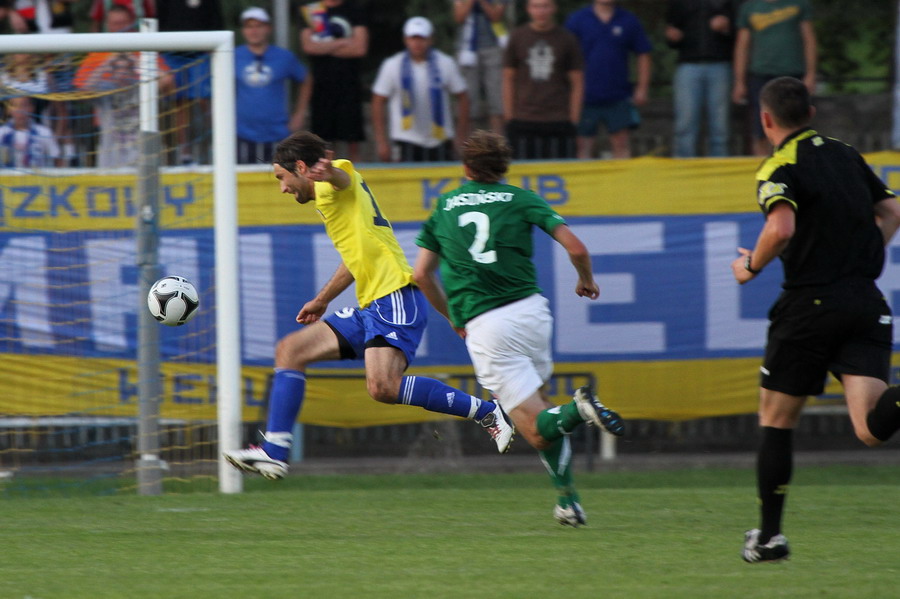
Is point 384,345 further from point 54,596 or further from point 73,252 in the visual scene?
point 73,252

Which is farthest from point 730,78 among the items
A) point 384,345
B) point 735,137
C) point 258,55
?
point 384,345

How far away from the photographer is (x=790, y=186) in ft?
16.4

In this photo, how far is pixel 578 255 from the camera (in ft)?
20.3

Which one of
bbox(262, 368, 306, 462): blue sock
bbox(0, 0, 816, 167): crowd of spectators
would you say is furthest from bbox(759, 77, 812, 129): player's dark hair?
bbox(0, 0, 816, 167): crowd of spectators

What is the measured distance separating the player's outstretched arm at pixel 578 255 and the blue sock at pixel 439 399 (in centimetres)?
154

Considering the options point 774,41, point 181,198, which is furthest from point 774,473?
point 774,41

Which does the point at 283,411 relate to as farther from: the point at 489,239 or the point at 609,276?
the point at 609,276

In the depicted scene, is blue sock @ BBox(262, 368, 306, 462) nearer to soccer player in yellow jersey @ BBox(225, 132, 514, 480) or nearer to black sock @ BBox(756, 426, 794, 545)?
soccer player in yellow jersey @ BBox(225, 132, 514, 480)

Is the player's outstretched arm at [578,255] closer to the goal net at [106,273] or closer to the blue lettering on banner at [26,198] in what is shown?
the goal net at [106,273]

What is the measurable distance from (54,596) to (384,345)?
9.74 feet

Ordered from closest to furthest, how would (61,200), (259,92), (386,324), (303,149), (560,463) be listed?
(560,463) < (303,149) < (386,324) < (61,200) < (259,92)

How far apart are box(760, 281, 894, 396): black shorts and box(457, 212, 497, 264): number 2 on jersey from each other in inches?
68.0

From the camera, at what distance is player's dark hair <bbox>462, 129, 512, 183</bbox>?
20.9 ft

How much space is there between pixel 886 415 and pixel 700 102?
669 cm
